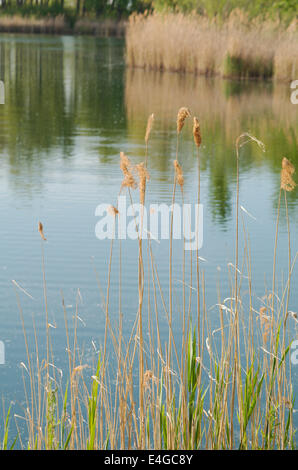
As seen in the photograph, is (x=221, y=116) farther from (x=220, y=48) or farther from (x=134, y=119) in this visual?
(x=220, y=48)

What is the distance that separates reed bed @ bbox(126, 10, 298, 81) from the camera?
54.0 ft

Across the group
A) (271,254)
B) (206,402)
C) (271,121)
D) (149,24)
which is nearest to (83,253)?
(271,254)

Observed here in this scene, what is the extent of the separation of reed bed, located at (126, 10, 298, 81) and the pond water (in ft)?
1.33

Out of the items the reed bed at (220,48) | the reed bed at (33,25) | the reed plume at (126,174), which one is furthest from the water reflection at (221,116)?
the reed bed at (33,25)

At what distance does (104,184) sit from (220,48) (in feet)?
32.1

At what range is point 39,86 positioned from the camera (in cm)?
1597

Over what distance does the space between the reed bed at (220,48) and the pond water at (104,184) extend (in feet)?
1.33

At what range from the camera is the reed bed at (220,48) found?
1647cm

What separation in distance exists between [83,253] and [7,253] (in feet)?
1.49

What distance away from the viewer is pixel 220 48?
16969mm

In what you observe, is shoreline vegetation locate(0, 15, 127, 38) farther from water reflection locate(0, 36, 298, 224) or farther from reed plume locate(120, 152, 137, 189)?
reed plume locate(120, 152, 137, 189)

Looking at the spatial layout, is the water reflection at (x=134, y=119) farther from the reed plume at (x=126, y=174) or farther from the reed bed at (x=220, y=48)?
the reed plume at (x=126, y=174)

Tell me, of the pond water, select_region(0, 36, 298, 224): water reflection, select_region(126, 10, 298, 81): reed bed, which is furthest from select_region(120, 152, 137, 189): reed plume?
select_region(126, 10, 298, 81): reed bed

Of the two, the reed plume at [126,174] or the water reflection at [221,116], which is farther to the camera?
the water reflection at [221,116]
